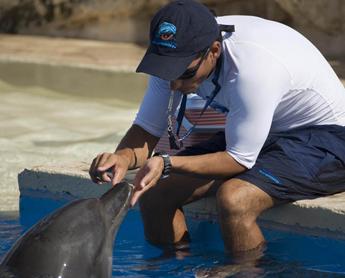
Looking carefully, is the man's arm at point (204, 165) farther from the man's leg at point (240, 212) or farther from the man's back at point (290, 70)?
the man's back at point (290, 70)

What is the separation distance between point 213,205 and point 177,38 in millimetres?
1225

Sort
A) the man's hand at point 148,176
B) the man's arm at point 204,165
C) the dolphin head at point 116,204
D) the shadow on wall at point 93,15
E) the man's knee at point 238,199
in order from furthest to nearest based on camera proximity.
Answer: the shadow on wall at point 93,15, the man's knee at point 238,199, the man's arm at point 204,165, the man's hand at point 148,176, the dolphin head at point 116,204

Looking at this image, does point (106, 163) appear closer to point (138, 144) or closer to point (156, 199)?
point (138, 144)

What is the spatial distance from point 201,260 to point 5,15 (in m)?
7.63

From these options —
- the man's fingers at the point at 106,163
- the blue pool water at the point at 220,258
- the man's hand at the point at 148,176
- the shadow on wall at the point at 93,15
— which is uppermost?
the man's hand at the point at 148,176

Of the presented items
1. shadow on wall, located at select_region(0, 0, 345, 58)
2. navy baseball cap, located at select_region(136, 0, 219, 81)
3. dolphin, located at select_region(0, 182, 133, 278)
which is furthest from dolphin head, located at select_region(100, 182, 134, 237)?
shadow on wall, located at select_region(0, 0, 345, 58)

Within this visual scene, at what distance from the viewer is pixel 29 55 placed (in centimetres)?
1097

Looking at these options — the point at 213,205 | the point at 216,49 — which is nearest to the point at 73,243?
the point at 216,49

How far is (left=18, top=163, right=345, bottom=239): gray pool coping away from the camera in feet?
16.2

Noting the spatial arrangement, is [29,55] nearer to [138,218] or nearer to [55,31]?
[55,31]

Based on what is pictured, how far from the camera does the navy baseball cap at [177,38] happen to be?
14.0 feet

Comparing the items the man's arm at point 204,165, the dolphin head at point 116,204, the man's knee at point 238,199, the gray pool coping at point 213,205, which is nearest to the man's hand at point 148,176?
the man's arm at point 204,165

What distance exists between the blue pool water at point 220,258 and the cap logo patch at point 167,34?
1.08 meters

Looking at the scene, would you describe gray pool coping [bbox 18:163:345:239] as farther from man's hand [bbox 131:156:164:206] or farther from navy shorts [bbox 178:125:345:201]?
man's hand [bbox 131:156:164:206]
